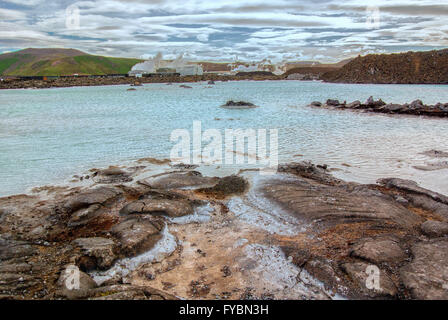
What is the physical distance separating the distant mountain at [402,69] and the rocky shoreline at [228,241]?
108069 millimetres

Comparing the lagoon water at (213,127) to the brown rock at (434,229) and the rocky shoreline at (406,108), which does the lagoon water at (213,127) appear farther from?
the brown rock at (434,229)

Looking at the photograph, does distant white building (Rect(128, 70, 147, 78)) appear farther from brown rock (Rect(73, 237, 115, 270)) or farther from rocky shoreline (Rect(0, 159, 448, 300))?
brown rock (Rect(73, 237, 115, 270))

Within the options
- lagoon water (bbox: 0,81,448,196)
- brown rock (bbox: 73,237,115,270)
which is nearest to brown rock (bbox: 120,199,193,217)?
brown rock (bbox: 73,237,115,270)

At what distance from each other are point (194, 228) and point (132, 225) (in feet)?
4.92

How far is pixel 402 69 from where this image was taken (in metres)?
102

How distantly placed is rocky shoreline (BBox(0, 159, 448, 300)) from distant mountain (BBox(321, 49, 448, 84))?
355ft

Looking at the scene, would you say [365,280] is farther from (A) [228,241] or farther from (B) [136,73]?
(B) [136,73]

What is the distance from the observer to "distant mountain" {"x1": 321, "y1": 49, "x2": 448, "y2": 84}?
3760 inches

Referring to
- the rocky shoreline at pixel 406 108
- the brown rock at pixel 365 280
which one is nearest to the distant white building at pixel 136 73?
the rocky shoreline at pixel 406 108

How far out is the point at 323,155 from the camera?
554 inches

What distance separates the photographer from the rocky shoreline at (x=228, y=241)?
15.7 ft

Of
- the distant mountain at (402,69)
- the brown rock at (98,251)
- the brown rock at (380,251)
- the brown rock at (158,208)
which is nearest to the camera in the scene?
the brown rock at (380,251)
